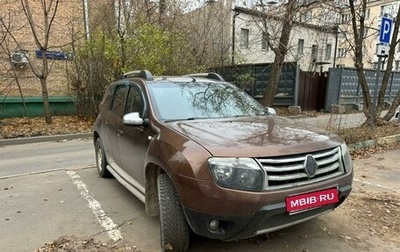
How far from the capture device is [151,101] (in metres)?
3.62

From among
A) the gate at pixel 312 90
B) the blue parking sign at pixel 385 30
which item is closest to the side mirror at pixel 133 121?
the blue parking sign at pixel 385 30

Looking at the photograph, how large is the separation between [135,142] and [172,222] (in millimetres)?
1199

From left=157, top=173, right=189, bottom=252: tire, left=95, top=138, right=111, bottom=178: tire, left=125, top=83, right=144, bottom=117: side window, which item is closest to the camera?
left=157, top=173, right=189, bottom=252: tire

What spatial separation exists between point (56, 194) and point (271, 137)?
3358 millimetres

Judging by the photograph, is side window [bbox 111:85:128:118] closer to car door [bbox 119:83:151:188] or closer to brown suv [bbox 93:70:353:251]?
car door [bbox 119:83:151:188]

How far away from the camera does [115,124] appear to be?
4.43 metres

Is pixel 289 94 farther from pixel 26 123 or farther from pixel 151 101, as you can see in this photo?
pixel 151 101

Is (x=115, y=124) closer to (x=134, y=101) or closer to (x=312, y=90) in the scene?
(x=134, y=101)

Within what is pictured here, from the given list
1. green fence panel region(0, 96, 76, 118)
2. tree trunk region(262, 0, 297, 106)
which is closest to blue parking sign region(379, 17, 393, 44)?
tree trunk region(262, 0, 297, 106)

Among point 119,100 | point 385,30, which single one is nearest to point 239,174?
point 119,100

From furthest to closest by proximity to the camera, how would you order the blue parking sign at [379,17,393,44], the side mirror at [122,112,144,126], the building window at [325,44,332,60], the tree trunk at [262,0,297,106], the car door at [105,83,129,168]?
the building window at [325,44,332,60], the tree trunk at [262,0,297,106], the blue parking sign at [379,17,393,44], the car door at [105,83,129,168], the side mirror at [122,112,144,126]

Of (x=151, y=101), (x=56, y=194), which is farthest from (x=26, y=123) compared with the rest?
(x=151, y=101)

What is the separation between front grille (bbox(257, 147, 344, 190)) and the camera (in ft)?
8.33

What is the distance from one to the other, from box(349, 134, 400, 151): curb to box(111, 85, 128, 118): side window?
4.94m
